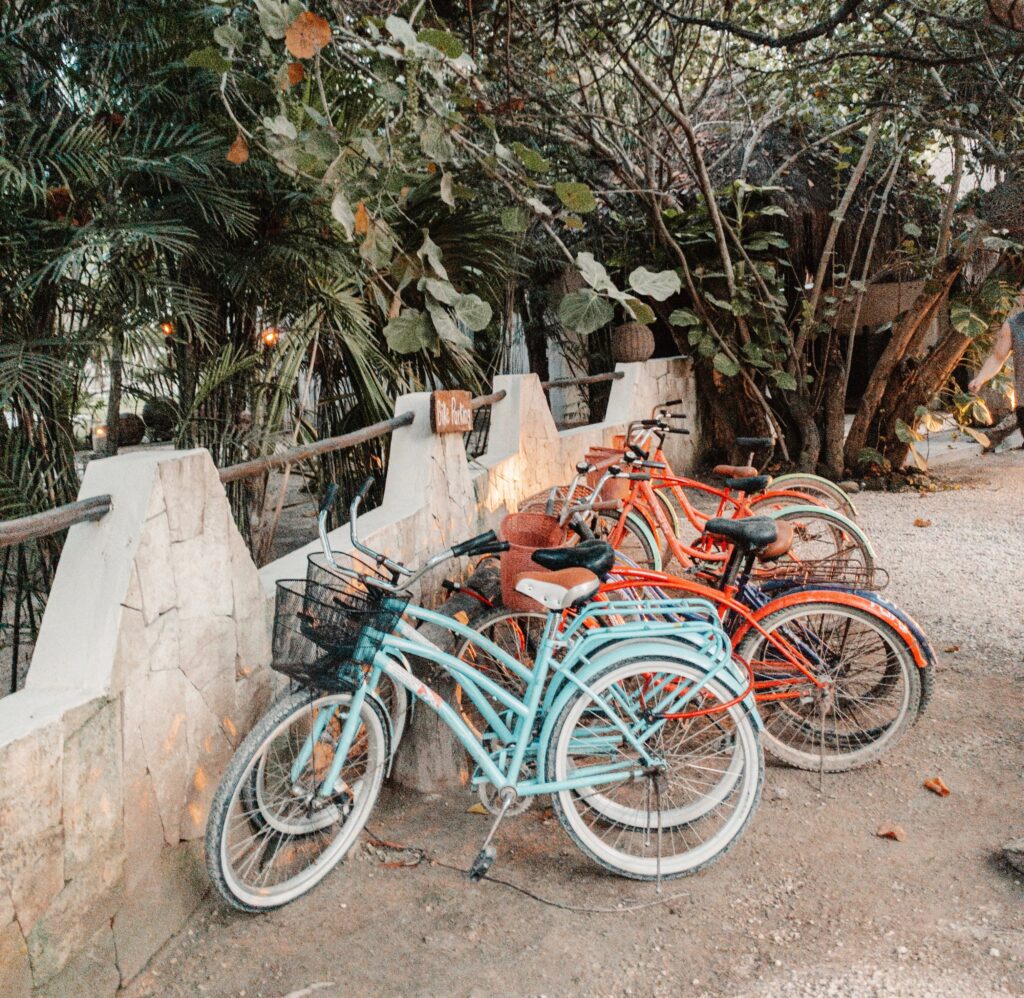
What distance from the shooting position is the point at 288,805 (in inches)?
108

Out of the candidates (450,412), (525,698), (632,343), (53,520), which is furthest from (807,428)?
(53,520)

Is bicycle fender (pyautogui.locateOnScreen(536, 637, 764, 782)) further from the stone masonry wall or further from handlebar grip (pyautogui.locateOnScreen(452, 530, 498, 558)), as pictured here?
the stone masonry wall

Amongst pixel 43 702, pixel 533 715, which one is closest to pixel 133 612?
pixel 43 702

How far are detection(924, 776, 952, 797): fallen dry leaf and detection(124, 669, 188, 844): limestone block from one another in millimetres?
2422

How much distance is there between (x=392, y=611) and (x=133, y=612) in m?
0.65

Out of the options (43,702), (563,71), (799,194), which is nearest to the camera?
(43,702)

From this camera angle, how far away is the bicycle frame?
8.56 ft

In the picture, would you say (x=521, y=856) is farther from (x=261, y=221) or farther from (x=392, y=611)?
(x=261, y=221)

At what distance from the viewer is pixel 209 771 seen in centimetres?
258

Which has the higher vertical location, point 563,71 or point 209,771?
point 563,71

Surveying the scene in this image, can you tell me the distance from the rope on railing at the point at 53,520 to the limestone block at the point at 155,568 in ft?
0.40

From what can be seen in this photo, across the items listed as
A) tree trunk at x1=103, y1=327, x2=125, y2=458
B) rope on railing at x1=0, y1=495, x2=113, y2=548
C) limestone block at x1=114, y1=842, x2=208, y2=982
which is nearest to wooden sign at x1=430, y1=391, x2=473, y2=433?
tree trunk at x1=103, y1=327, x2=125, y2=458

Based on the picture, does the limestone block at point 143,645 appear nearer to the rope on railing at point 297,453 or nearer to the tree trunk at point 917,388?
the rope on railing at point 297,453

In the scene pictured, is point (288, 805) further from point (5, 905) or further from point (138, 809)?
point (5, 905)
